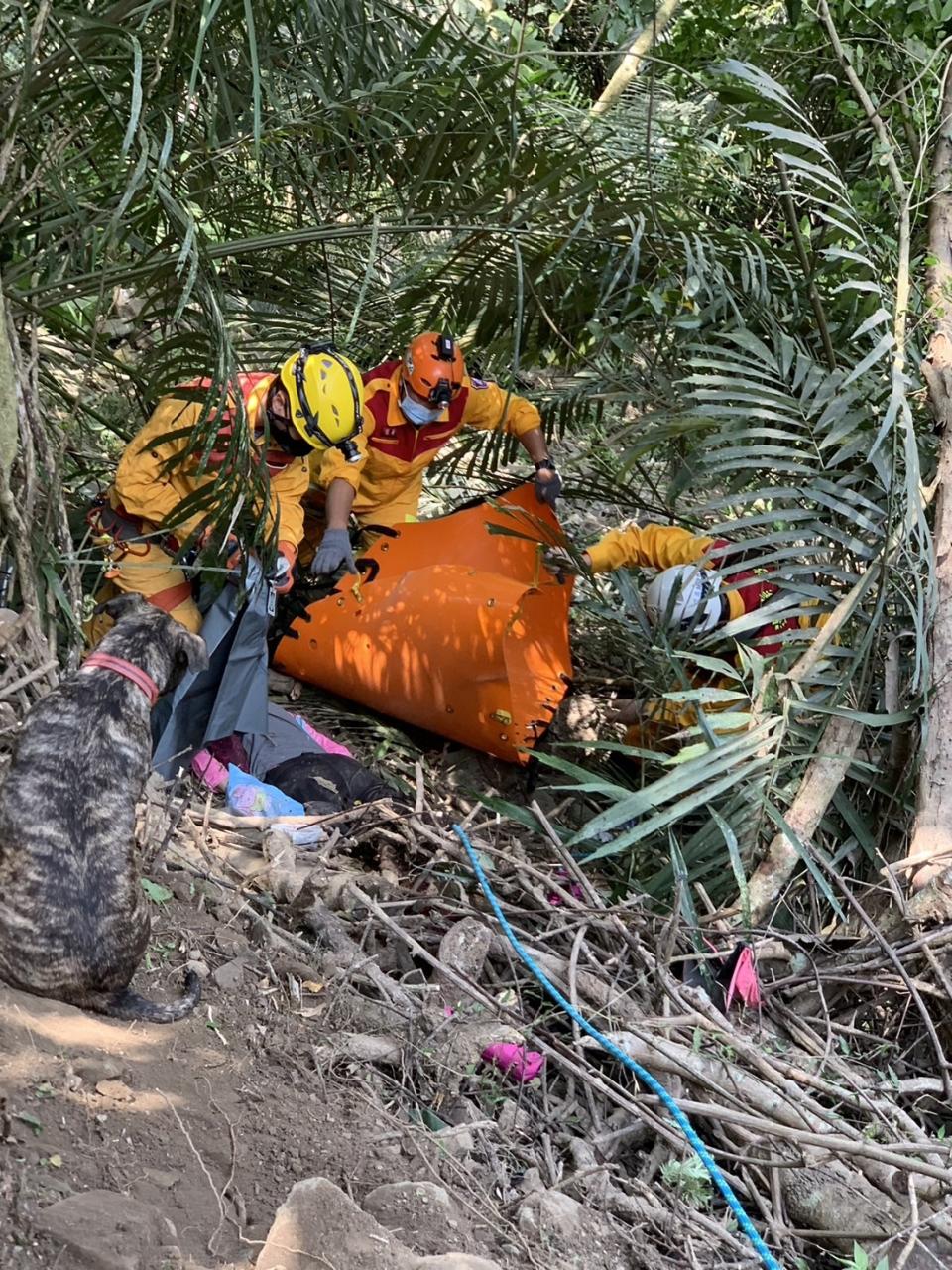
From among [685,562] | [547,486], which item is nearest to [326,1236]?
[685,562]

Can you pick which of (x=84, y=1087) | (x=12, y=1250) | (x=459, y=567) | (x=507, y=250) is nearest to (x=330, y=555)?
(x=459, y=567)

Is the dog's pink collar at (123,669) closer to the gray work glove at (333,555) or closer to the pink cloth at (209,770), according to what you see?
the pink cloth at (209,770)

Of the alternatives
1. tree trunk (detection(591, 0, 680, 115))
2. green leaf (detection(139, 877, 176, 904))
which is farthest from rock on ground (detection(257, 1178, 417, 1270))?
tree trunk (detection(591, 0, 680, 115))

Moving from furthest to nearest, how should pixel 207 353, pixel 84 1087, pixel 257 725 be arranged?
pixel 257 725
pixel 207 353
pixel 84 1087

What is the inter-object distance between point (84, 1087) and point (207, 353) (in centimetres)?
214

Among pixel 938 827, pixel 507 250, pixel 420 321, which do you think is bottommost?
pixel 938 827

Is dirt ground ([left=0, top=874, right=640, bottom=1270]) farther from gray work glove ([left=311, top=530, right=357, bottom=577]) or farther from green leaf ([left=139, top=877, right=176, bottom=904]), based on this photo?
gray work glove ([left=311, top=530, right=357, bottom=577])

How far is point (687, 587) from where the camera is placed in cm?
435

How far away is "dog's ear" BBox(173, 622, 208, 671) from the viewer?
3.08 m

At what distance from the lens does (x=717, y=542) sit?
4602 millimetres

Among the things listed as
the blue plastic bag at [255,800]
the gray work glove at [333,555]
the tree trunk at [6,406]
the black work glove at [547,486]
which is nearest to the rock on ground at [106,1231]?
the tree trunk at [6,406]

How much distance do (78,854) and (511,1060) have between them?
1.16m

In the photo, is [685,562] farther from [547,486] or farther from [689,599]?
[547,486]

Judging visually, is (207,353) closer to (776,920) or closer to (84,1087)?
(84,1087)
